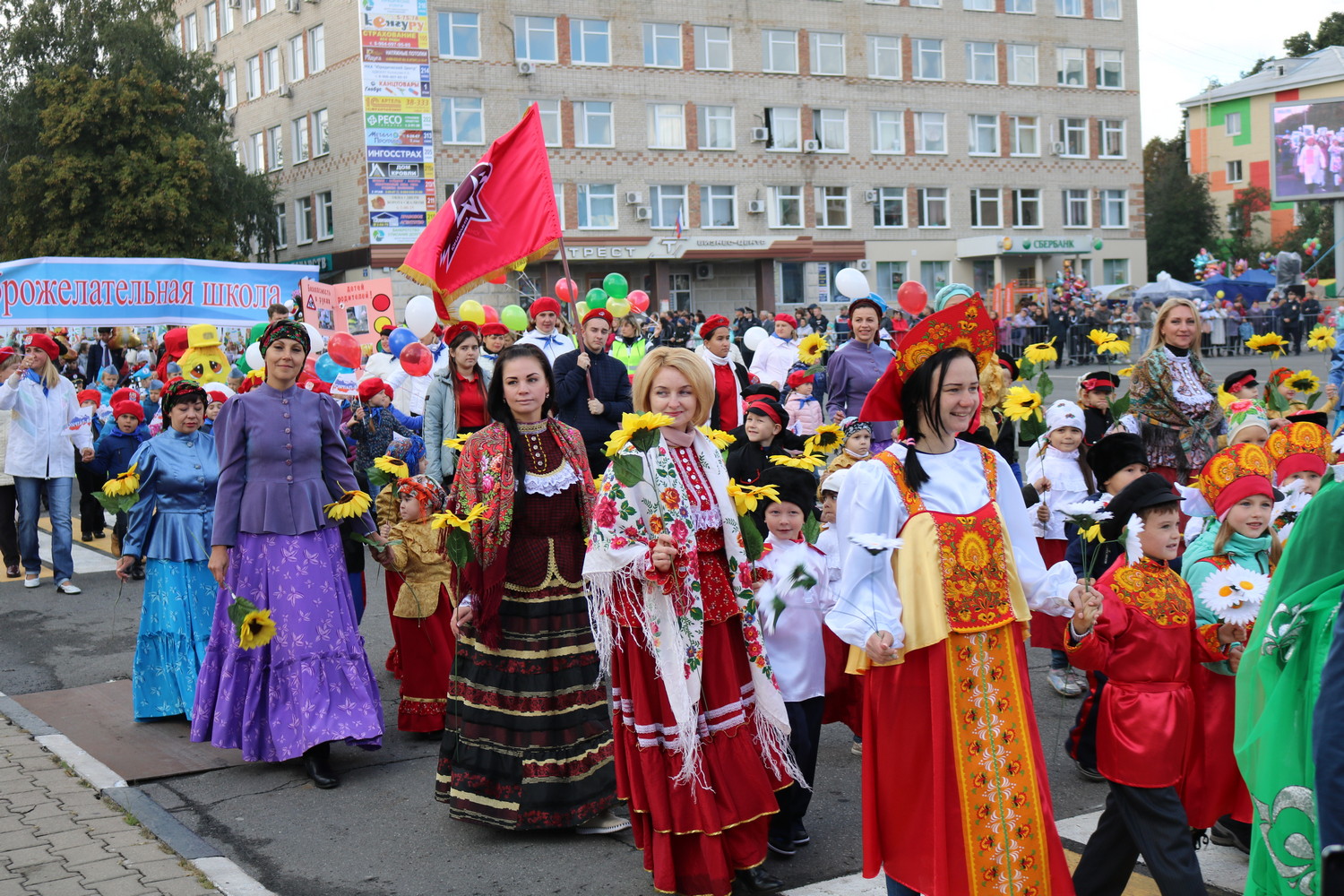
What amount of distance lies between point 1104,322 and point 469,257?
27.2 meters

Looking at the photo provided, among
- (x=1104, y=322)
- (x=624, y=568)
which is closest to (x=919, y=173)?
(x=1104, y=322)

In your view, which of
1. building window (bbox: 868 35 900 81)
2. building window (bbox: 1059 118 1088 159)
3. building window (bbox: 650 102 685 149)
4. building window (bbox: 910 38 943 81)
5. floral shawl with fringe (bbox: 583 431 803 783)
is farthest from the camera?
building window (bbox: 1059 118 1088 159)

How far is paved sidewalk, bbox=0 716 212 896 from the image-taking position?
489 cm

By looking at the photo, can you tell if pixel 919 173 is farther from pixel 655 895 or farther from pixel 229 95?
pixel 655 895

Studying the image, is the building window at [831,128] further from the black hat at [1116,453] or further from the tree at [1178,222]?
the black hat at [1116,453]

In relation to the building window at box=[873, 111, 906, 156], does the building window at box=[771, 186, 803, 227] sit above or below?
below

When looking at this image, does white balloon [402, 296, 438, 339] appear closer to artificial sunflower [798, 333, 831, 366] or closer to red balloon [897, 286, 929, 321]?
artificial sunflower [798, 333, 831, 366]

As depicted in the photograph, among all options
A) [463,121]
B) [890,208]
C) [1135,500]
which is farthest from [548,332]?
[890,208]

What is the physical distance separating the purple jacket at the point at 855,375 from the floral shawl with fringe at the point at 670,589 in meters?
4.27

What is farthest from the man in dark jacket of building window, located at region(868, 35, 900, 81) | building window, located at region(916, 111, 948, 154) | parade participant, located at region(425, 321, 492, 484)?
building window, located at region(916, 111, 948, 154)

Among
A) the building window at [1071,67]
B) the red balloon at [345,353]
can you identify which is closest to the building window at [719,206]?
the building window at [1071,67]

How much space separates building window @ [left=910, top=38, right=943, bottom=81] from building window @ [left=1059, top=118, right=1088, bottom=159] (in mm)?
6077

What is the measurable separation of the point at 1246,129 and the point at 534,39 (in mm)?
46431

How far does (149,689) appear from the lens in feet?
23.8
